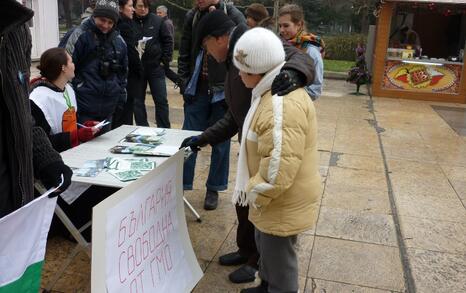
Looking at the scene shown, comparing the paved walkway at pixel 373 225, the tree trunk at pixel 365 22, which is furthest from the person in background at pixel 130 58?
the tree trunk at pixel 365 22

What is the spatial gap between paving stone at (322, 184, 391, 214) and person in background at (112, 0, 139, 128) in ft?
7.55

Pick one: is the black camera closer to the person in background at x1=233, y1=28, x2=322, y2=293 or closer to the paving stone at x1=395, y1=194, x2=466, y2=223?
the person in background at x1=233, y1=28, x2=322, y2=293

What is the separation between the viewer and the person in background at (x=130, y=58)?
5.24m

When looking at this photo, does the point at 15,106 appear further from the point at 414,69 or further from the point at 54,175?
the point at 414,69

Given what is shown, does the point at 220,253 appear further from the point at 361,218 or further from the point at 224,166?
the point at 361,218

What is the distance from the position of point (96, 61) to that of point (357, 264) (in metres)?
2.63

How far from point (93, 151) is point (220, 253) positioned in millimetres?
1126

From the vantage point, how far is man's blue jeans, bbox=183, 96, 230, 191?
420 cm

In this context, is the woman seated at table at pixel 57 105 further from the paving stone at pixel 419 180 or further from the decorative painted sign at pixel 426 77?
the decorative painted sign at pixel 426 77

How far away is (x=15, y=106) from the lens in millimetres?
1775

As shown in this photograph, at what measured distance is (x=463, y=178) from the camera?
18.2 ft

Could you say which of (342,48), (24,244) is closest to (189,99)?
(24,244)

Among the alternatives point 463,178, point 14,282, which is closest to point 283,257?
point 14,282

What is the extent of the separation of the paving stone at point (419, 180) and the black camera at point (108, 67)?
9.68 feet
